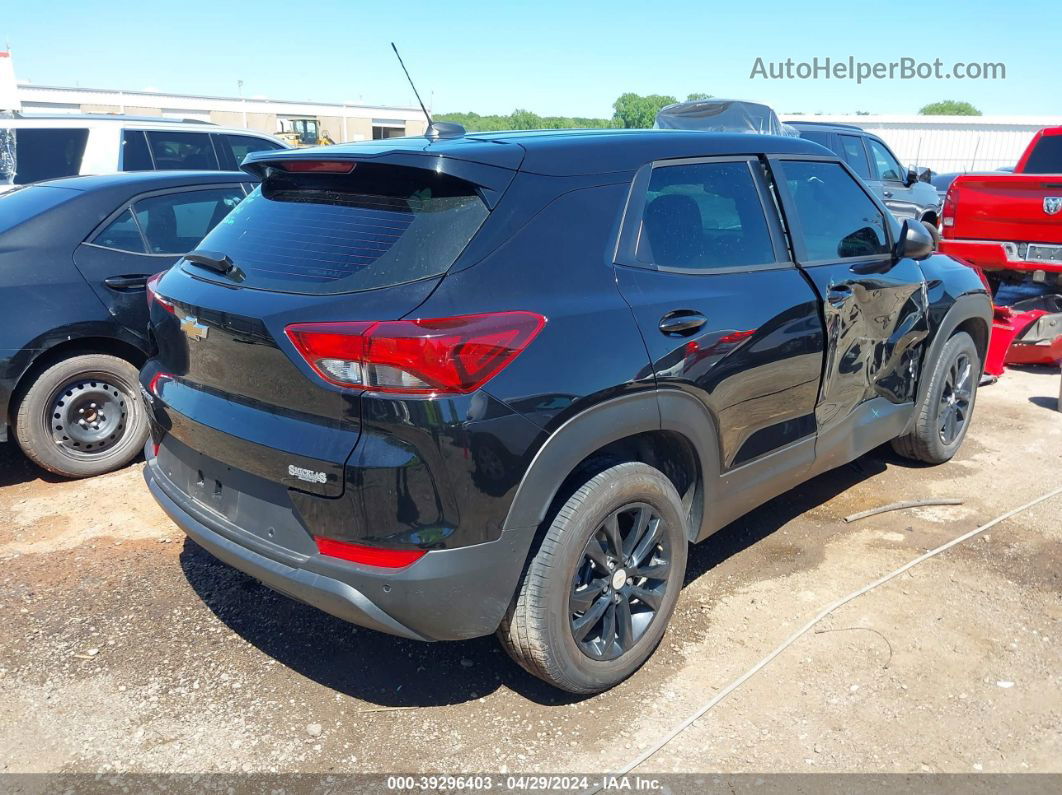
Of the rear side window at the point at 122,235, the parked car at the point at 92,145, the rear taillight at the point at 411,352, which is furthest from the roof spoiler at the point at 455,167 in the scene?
the parked car at the point at 92,145

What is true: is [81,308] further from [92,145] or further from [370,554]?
[92,145]

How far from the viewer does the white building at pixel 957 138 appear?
31.0 m

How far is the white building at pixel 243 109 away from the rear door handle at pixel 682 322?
104 feet

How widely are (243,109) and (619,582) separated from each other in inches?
1903

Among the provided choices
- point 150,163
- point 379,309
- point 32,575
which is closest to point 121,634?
point 32,575

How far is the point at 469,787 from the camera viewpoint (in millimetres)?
2578

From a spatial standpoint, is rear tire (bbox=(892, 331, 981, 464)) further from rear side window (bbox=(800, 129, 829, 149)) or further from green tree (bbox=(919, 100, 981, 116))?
green tree (bbox=(919, 100, 981, 116))

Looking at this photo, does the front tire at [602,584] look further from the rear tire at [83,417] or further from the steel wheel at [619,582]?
the rear tire at [83,417]

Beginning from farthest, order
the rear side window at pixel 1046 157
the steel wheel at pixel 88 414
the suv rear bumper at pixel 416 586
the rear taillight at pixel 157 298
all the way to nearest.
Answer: the rear side window at pixel 1046 157 → the steel wheel at pixel 88 414 → the rear taillight at pixel 157 298 → the suv rear bumper at pixel 416 586

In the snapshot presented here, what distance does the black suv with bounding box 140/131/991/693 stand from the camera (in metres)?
2.41

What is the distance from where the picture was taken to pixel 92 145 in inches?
318

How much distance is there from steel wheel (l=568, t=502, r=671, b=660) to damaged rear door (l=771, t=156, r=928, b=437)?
1162 millimetres

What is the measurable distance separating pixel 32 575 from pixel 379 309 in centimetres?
254

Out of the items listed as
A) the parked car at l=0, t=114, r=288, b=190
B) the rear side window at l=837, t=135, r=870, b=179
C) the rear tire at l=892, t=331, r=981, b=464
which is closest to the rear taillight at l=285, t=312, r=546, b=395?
the rear tire at l=892, t=331, r=981, b=464
